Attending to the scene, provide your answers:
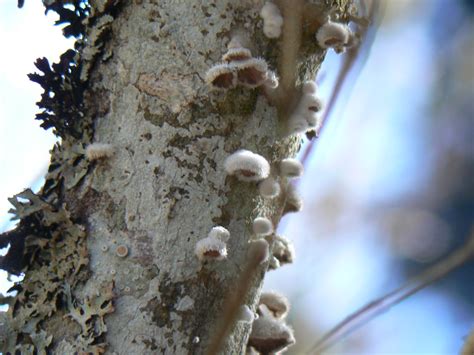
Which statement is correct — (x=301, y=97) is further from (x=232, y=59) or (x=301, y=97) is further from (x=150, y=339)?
(x=150, y=339)

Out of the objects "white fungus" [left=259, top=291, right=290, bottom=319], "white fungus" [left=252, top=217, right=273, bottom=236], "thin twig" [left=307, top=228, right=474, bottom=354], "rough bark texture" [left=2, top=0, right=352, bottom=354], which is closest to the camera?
"thin twig" [left=307, top=228, right=474, bottom=354]

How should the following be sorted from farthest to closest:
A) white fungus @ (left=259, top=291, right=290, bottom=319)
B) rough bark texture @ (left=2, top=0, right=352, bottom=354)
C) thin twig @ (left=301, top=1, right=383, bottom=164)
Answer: white fungus @ (left=259, top=291, right=290, bottom=319) < rough bark texture @ (left=2, top=0, right=352, bottom=354) < thin twig @ (left=301, top=1, right=383, bottom=164)

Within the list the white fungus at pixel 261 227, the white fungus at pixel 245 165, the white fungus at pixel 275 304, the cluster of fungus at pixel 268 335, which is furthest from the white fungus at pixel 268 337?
the white fungus at pixel 245 165

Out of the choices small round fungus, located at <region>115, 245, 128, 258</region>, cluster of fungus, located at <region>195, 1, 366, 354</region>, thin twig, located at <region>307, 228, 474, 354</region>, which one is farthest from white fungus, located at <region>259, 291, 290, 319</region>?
thin twig, located at <region>307, 228, 474, 354</region>

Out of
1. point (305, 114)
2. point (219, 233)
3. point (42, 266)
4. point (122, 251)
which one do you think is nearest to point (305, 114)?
point (305, 114)

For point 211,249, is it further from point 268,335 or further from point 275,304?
point 275,304

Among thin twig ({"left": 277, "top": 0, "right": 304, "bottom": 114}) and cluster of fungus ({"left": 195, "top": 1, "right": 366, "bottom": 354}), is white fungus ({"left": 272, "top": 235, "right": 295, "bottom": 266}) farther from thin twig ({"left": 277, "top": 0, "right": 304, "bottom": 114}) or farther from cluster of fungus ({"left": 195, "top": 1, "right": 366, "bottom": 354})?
thin twig ({"left": 277, "top": 0, "right": 304, "bottom": 114})

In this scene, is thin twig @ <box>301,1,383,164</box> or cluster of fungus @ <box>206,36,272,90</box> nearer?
thin twig @ <box>301,1,383,164</box>
